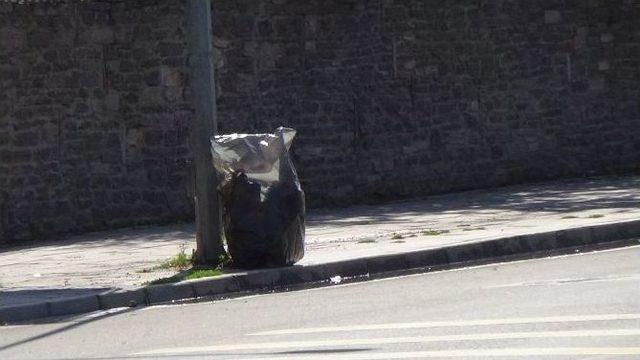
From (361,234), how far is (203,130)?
9.42ft

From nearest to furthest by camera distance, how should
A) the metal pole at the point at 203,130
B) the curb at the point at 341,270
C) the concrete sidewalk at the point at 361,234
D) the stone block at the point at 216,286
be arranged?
the curb at the point at 341,270 < the stone block at the point at 216,286 < the concrete sidewalk at the point at 361,234 < the metal pole at the point at 203,130

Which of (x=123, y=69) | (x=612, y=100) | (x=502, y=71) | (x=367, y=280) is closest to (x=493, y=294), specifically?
(x=367, y=280)

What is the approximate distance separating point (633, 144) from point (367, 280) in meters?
10.4

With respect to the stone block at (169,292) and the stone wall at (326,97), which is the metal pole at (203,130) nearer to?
the stone block at (169,292)

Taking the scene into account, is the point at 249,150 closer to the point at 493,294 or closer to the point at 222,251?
the point at 222,251

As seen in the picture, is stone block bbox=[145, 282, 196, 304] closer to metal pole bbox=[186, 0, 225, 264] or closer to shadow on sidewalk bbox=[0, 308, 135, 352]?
shadow on sidewalk bbox=[0, 308, 135, 352]

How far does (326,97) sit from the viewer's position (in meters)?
18.5

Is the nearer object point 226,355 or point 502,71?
point 226,355

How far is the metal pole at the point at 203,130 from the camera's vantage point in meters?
12.8

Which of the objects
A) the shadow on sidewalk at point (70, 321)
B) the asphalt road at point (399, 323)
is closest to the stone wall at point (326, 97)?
the shadow on sidewalk at point (70, 321)

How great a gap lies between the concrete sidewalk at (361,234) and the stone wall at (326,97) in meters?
0.59

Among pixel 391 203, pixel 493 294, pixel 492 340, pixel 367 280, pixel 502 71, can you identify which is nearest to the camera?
pixel 492 340

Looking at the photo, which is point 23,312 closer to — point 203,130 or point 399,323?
point 203,130

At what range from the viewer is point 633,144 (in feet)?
70.3
